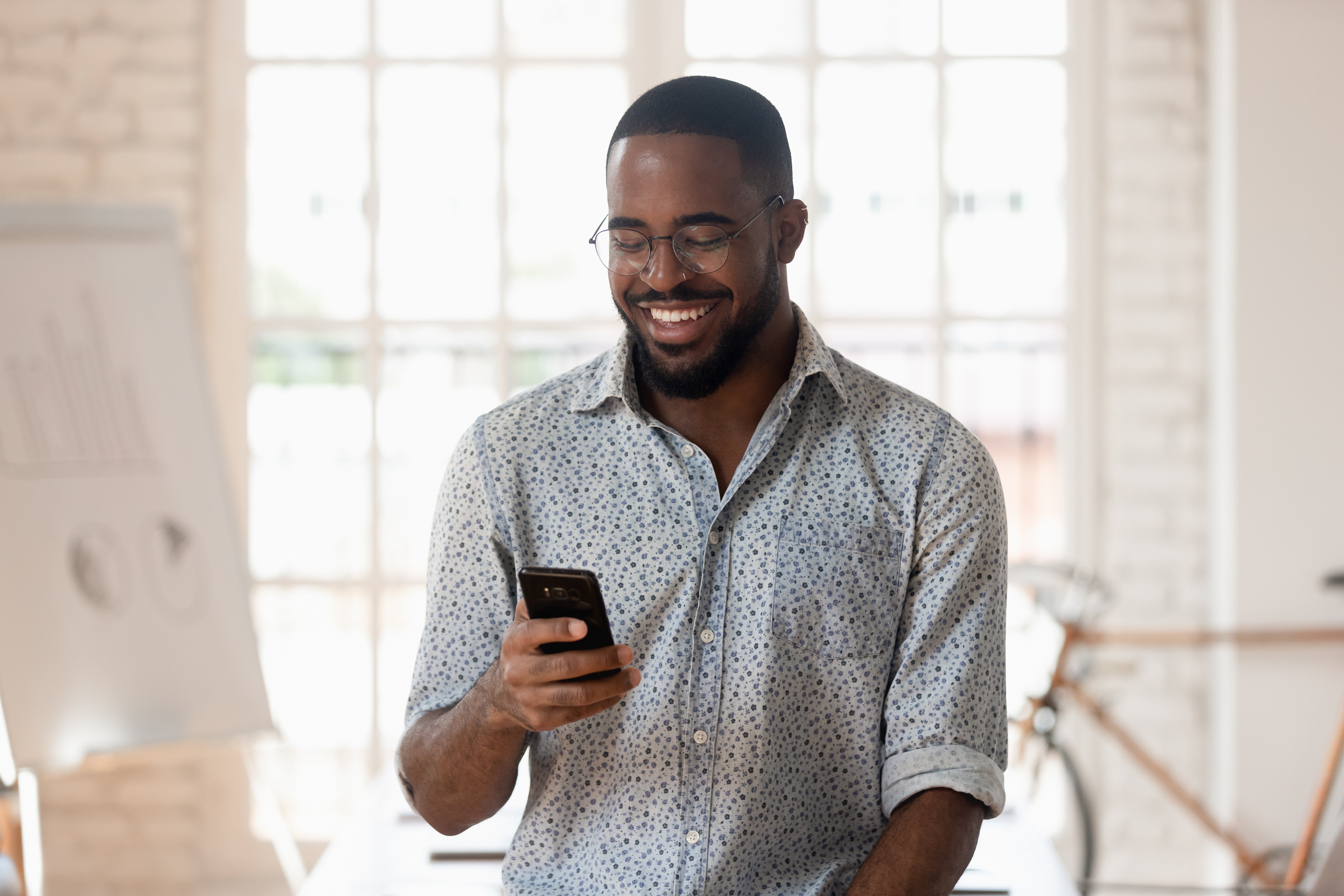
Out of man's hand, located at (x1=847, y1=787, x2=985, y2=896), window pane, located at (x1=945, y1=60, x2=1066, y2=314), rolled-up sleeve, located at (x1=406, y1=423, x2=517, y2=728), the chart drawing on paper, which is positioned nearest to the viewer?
man's hand, located at (x1=847, y1=787, x2=985, y2=896)

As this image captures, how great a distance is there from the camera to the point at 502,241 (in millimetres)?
3273

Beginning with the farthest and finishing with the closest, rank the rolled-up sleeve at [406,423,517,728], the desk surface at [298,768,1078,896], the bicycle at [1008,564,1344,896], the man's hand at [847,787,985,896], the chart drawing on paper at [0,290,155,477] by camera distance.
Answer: the bicycle at [1008,564,1344,896]
the chart drawing on paper at [0,290,155,477]
the desk surface at [298,768,1078,896]
the rolled-up sleeve at [406,423,517,728]
the man's hand at [847,787,985,896]

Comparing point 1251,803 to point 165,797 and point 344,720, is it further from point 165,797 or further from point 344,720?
point 165,797

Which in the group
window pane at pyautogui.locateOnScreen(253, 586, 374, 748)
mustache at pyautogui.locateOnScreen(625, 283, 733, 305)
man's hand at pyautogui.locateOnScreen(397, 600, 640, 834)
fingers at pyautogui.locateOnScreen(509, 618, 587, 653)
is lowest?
window pane at pyautogui.locateOnScreen(253, 586, 374, 748)

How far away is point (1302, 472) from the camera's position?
9.95 ft

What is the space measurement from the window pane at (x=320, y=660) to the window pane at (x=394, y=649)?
0.10ft

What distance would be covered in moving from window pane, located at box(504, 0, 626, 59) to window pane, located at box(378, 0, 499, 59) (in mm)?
56

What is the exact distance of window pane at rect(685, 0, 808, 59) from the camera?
10.7ft

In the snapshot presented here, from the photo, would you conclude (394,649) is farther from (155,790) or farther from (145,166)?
(145,166)

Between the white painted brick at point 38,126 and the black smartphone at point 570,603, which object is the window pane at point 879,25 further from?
the black smartphone at point 570,603

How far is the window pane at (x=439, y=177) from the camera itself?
3.28 metres

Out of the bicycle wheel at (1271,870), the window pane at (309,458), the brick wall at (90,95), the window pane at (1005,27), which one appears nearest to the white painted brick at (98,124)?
the brick wall at (90,95)

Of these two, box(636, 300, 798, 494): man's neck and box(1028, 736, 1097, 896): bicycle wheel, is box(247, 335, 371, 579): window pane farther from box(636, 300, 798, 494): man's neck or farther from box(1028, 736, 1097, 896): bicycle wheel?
box(636, 300, 798, 494): man's neck

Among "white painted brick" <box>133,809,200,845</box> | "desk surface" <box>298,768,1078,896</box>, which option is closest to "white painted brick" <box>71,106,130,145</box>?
"white painted brick" <box>133,809,200,845</box>
